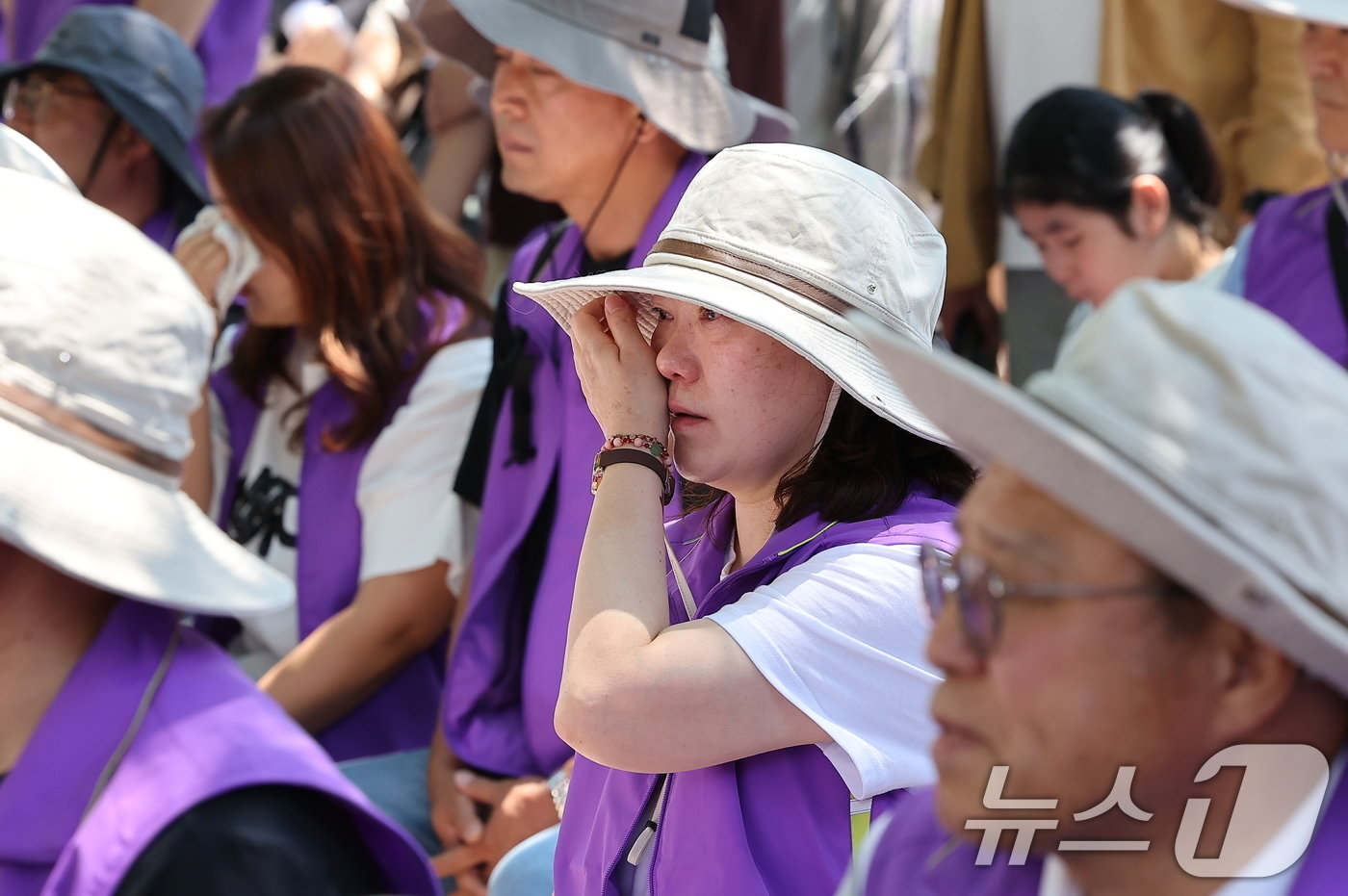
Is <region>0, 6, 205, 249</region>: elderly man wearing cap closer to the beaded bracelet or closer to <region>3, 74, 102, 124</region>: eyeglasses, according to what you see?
<region>3, 74, 102, 124</region>: eyeglasses

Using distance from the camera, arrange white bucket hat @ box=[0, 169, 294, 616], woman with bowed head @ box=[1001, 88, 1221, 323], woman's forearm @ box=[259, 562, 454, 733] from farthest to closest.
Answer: woman with bowed head @ box=[1001, 88, 1221, 323]
woman's forearm @ box=[259, 562, 454, 733]
white bucket hat @ box=[0, 169, 294, 616]

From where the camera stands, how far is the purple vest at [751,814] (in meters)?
1.76

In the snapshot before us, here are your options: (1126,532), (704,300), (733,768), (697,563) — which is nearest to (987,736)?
(1126,532)

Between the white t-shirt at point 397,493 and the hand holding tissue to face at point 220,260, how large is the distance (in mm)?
273

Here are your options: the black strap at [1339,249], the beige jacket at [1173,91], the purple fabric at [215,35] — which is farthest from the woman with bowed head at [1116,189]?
the purple fabric at [215,35]

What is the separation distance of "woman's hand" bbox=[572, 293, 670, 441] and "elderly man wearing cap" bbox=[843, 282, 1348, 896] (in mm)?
781

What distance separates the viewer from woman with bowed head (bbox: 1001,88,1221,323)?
3.67 m

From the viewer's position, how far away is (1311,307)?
2.95 m

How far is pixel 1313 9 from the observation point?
9.00 feet

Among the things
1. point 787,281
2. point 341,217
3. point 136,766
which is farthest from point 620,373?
point 341,217

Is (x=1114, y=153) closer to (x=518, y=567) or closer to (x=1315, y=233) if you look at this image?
(x=1315, y=233)

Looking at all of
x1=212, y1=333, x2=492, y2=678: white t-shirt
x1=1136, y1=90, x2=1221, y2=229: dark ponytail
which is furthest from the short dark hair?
x1=1136, y1=90, x2=1221, y2=229: dark ponytail

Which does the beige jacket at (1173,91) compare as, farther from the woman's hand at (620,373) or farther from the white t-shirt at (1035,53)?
the woman's hand at (620,373)

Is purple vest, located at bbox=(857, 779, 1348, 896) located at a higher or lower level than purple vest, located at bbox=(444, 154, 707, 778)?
higher
